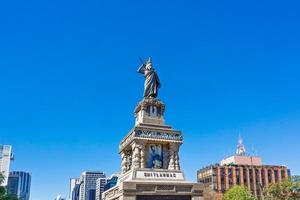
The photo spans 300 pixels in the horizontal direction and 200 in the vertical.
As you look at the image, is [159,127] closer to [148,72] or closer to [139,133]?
[139,133]

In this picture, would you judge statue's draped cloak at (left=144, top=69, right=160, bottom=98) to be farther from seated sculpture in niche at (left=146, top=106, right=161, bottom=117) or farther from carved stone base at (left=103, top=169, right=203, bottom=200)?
carved stone base at (left=103, top=169, right=203, bottom=200)

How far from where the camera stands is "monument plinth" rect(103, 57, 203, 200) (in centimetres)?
3164

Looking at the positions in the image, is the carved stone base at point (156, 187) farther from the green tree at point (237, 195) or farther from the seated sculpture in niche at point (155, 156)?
the green tree at point (237, 195)

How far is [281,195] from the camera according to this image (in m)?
64.3

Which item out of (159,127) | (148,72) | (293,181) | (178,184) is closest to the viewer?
(178,184)

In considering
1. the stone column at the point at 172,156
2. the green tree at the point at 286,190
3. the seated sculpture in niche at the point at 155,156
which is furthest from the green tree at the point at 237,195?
the seated sculpture in niche at the point at 155,156

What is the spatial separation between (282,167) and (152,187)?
4487 inches

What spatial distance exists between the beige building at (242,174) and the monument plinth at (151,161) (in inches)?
3547

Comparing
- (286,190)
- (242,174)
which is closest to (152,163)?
(286,190)

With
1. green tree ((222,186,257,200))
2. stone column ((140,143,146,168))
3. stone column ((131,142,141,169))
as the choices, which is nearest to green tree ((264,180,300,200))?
green tree ((222,186,257,200))

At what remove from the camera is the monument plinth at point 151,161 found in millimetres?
31641

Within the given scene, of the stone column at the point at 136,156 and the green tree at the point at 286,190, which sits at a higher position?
the stone column at the point at 136,156

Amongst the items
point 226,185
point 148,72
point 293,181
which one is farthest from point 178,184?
point 226,185

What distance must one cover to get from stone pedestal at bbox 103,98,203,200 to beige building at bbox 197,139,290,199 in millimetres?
90341
